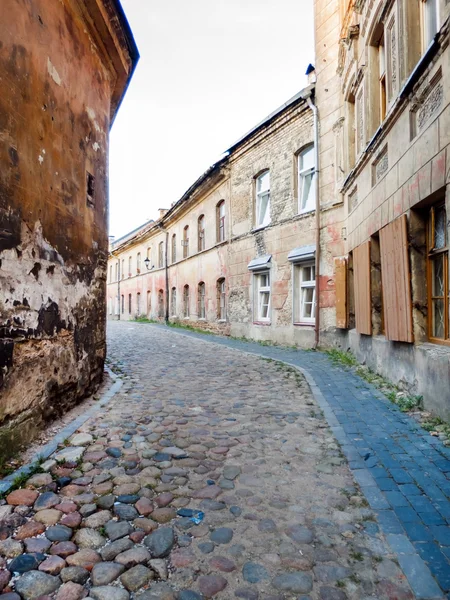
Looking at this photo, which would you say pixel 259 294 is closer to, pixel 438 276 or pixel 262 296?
pixel 262 296

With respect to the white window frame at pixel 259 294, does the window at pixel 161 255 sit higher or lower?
higher

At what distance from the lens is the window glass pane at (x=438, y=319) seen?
5141 millimetres

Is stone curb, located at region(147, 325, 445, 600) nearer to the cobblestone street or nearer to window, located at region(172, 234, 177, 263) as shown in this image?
the cobblestone street

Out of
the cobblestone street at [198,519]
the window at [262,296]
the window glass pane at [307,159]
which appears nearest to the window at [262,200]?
the window glass pane at [307,159]

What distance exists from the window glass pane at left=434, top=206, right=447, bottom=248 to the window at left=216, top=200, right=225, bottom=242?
40.6 feet

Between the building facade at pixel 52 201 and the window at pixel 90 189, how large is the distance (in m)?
0.01

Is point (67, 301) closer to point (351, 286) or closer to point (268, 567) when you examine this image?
point (268, 567)

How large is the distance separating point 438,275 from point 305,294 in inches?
288

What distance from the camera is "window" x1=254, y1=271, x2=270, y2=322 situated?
47.0ft

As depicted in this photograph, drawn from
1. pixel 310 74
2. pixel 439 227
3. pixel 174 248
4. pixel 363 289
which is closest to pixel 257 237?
pixel 310 74

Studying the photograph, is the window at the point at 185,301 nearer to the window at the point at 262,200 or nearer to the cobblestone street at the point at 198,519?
the window at the point at 262,200

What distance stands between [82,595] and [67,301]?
3.27 meters

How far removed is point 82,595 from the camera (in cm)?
192

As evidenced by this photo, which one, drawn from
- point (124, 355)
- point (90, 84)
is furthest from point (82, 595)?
point (124, 355)
